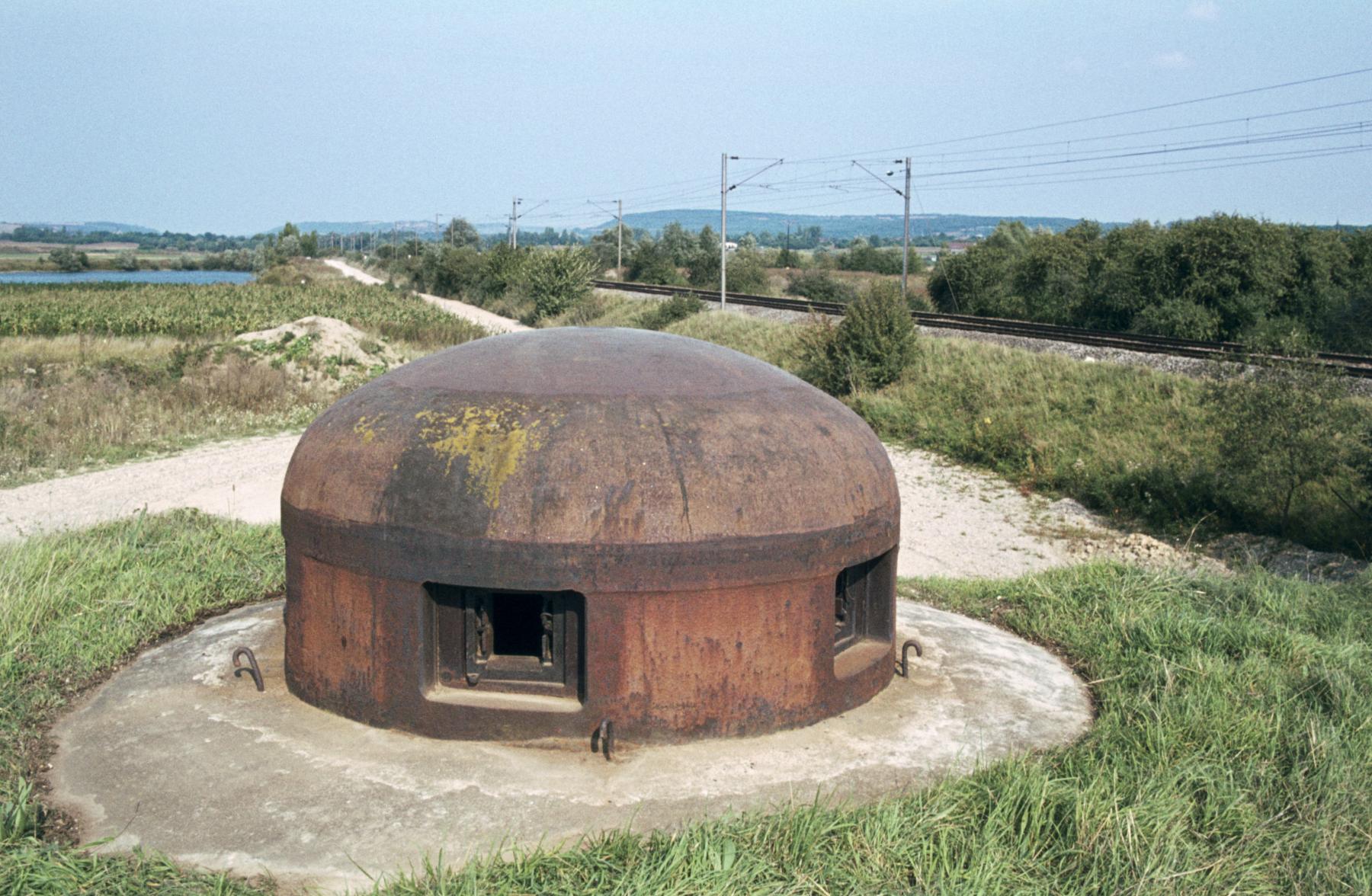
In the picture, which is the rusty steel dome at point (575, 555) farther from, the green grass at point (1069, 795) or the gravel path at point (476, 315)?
the gravel path at point (476, 315)

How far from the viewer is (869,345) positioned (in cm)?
2225

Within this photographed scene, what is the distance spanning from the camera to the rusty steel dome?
18.6 ft

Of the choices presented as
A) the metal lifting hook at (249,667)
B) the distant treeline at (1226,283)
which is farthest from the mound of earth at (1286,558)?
the metal lifting hook at (249,667)

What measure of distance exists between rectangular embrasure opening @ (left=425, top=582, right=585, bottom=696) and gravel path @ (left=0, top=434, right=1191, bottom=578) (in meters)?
7.82

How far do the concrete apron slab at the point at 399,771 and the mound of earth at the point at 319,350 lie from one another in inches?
720

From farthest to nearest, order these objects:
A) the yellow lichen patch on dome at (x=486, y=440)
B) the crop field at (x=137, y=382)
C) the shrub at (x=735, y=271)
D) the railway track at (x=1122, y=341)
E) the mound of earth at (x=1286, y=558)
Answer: the shrub at (x=735, y=271) < the crop field at (x=137, y=382) < the railway track at (x=1122, y=341) < the mound of earth at (x=1286, y=558) < the yellow lichen patch on dome at (x=486, y=440)

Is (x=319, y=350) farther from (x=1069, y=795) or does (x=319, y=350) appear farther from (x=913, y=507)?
(x=1069, y=795)

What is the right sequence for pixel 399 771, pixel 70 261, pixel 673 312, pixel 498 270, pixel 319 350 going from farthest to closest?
1. pixel 70 261
2. pixel 498 270
3. pixel 673 312
4. pixel 319 350
5. pixel 399 771

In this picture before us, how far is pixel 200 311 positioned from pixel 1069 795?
42760mm

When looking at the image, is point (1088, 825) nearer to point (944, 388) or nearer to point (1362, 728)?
point (1362, 728)

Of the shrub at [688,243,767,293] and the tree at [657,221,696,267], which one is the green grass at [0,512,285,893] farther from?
the tree at [657,221,696,267]

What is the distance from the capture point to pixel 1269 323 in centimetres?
2681

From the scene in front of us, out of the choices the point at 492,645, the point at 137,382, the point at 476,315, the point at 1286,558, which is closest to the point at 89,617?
the point at 492,645

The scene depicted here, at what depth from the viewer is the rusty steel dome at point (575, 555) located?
5.66 m
